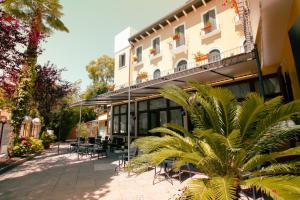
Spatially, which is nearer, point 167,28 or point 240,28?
point 240,28

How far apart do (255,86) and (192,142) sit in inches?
242

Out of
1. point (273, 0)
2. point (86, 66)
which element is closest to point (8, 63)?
point (273, 0)

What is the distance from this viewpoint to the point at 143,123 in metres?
13.9

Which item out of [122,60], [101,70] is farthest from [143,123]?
[101,70]

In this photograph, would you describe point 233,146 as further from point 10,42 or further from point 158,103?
point 158,103

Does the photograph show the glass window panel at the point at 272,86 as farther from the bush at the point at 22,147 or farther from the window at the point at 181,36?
the bush at the point at 22,147

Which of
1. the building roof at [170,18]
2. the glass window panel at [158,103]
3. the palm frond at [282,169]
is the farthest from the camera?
the glass window panel at [158,103]

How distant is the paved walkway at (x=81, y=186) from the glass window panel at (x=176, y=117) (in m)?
4.83

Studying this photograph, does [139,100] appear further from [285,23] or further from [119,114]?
[285,23]

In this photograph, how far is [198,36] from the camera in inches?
475

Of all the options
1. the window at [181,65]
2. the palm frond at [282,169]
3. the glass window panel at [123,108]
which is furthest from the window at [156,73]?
the palm frond at [282,169]

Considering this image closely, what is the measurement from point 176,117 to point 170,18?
7758 mm

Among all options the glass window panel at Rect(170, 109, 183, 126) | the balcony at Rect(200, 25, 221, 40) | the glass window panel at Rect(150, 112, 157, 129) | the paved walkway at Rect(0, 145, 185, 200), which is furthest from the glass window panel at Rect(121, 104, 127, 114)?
the balcony at Rect(200, 25, 221, 40)

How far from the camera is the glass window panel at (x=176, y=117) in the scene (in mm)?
11383
